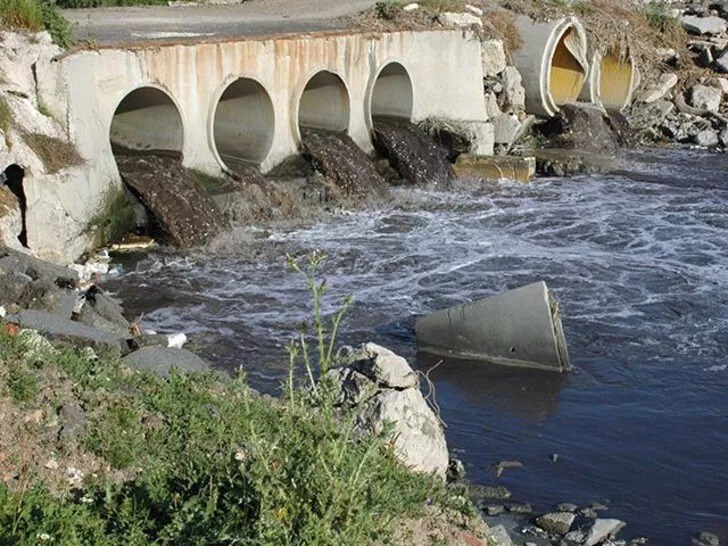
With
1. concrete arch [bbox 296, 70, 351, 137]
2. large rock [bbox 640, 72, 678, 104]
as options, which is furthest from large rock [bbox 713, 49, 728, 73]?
concrete arch [bbox 296, 70, 351, 137]

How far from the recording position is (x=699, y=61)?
25438 millimetres

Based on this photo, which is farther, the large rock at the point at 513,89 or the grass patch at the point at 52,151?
the large rock at the point at 513,89

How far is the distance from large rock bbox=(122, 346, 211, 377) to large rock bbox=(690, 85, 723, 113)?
17.6 meters

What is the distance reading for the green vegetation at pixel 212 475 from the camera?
482cm

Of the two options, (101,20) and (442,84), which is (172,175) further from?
(442,84)

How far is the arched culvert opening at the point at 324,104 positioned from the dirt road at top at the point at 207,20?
821 millimetres

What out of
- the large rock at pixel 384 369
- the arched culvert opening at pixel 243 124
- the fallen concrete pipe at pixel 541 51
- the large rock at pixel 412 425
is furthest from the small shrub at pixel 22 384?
the fallen concrete pipe at pixel 541 51

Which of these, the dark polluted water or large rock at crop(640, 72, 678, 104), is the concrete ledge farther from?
large rock at crop(640, 72, 678, 104)

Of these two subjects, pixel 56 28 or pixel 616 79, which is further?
pixel 616 79

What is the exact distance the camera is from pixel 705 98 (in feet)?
78.8

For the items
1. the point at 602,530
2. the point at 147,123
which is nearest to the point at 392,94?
the point at 147,123

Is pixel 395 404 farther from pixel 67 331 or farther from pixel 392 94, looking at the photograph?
pixel 392 94

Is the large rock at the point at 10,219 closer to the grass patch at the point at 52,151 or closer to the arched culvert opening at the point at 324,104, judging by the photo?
the grass patch at the point at 52,151

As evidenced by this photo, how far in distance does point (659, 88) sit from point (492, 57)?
539 centimetres
